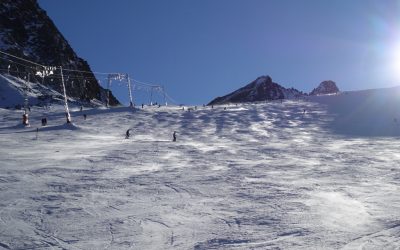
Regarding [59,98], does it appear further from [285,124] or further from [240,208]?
[240,208]

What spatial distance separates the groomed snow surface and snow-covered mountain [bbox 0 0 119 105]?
57.1 metres

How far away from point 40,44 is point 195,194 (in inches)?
3471

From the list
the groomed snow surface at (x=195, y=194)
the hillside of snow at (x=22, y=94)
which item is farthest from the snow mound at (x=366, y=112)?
the hillside of snow at (x=22, y=94)

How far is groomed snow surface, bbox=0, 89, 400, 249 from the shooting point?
8.94 metres

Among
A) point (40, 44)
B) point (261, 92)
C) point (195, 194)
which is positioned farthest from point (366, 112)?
point (261, 92)

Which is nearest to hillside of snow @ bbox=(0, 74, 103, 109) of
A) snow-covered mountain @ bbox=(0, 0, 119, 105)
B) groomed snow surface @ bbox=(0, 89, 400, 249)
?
snow-covered mountain @ bbox=(0, 0, 119, 105)

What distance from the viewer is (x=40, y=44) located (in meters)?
93.2

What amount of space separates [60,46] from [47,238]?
→ 9370 centimetres

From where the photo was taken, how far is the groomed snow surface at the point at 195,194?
894cm

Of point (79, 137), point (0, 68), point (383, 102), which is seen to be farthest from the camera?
point (0, 68)

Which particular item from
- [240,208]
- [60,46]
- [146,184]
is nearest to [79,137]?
[146,184]

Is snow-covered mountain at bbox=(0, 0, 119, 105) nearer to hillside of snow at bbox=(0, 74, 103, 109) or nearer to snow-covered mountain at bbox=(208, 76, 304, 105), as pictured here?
hillside of snow at bbox=(0, 74, 103, 109)

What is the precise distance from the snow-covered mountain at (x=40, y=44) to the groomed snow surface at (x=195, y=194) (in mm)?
57111

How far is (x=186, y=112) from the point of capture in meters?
46.6
